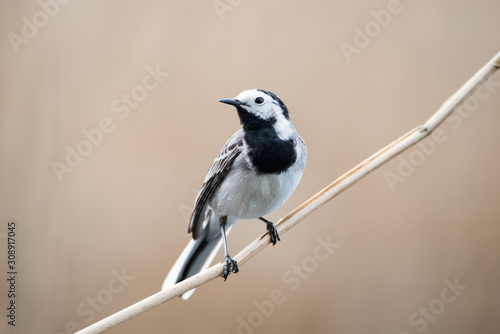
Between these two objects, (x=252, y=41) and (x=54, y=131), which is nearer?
(x=54, y=131)

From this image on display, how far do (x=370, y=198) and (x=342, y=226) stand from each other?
0.22 meters

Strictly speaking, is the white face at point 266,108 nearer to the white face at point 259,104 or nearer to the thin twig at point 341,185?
the white face at point 259,104

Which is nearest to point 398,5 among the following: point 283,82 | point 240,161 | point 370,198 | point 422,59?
point 422,59

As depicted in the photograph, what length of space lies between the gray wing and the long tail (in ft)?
0.42

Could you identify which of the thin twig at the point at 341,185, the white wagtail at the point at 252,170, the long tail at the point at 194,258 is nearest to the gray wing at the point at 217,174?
the white wagtail at the point at 252,170

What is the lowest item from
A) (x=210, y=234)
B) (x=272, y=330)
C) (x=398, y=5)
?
(x=272, y=330)

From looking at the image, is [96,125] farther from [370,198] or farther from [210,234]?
[370,198]

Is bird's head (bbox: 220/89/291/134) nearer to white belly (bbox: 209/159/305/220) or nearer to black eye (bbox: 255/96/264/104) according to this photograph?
black eye (bbox: 255/96/264/104)

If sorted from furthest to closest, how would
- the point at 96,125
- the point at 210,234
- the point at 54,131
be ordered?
the point at 96,125
the point at 54,131
the point at 210,234

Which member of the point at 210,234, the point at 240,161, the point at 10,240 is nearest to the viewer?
the point at 240,161

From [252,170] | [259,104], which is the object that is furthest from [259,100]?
[252,170]

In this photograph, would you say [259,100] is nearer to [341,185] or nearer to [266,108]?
[266,108]

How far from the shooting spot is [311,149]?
7.93ft

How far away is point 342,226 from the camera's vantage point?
2434mm
